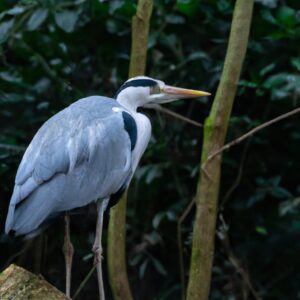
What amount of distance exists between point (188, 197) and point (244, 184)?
0.41 m

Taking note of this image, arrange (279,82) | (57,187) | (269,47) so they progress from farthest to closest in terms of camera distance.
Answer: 1. (269,47)
2. (279,82)
3. (57,187)

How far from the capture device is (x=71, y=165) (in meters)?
4.01

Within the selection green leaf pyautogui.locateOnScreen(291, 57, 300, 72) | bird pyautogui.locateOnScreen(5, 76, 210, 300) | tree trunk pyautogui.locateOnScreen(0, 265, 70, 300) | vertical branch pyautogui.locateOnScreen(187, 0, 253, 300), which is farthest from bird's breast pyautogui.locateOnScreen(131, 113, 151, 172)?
green leaf pyautogui.locateOnScreen(291, 57, 300, 72)

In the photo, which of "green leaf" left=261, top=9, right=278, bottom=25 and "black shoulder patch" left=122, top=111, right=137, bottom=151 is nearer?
"black shoulder patch" left=122, top=111, right=137, bottom=151

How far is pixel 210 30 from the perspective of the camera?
18.8 feet

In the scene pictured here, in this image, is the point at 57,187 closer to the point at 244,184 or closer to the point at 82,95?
the point at 82,95

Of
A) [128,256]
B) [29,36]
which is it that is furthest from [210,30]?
[128,256]

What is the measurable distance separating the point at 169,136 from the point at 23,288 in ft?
7.98

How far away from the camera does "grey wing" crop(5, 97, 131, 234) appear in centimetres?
391

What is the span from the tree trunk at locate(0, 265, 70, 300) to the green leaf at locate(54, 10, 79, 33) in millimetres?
2203

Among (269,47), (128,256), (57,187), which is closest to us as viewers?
(57,187)

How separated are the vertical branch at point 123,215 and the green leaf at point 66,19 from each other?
83cm

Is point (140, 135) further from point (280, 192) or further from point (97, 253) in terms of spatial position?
point (280, 192)

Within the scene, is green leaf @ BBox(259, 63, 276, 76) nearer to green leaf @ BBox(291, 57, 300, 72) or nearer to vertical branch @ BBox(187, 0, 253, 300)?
green leaf @ BBox(291, 57, 300, 72)
